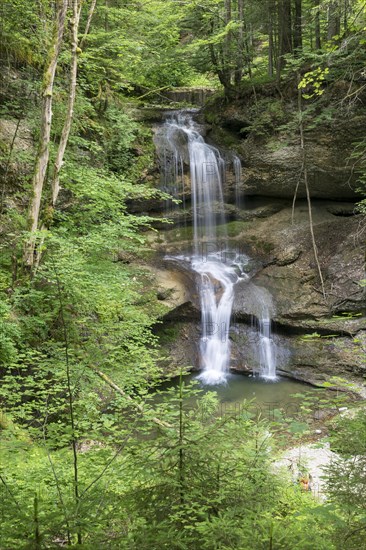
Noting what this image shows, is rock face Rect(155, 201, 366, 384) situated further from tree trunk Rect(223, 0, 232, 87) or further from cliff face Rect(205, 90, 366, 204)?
tree trunk Rect(223, 0, 232, 87)

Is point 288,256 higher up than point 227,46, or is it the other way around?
point 227,46

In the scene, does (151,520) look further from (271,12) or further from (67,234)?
Answer: (271,12)

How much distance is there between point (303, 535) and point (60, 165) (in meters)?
5.89

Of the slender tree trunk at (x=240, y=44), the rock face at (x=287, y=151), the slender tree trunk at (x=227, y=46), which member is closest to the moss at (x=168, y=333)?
the rock face at (x=287, y=151)

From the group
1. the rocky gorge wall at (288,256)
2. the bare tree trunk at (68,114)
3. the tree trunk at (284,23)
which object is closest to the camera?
the bare tree trunk at (68,114)

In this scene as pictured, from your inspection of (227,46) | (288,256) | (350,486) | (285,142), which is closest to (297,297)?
(288,256)

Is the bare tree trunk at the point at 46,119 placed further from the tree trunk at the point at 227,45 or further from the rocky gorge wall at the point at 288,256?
the tree trunk at the point at 227,45

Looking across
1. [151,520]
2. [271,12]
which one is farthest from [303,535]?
[271,12]

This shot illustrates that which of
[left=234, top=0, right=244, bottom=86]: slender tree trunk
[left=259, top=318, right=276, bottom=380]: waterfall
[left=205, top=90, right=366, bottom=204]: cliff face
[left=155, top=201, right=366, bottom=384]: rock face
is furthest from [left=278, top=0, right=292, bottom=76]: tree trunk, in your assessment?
[left=259, top=318, right=276, bottom=380]: waterfall

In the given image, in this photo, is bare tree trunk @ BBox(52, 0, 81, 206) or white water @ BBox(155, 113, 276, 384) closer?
bare tree trunk @ BBox(52, 0, 81, 206)

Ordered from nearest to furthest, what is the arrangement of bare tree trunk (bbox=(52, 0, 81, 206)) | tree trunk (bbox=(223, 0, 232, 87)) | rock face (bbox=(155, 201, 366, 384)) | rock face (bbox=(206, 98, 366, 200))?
bare tree trunk (bbox=(52, 0, 81, 206))
rock face (bbox=(155, 201, 366, 384))
rock face (bbox=(206, 98, 366, 200))
tree trunk (bbox=(223, 0, 232, 87))

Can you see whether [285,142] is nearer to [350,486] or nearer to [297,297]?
[297,297]

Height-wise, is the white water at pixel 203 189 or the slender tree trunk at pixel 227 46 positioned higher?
the slender tree trunk at pixel 227 46

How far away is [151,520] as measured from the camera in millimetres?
2178
